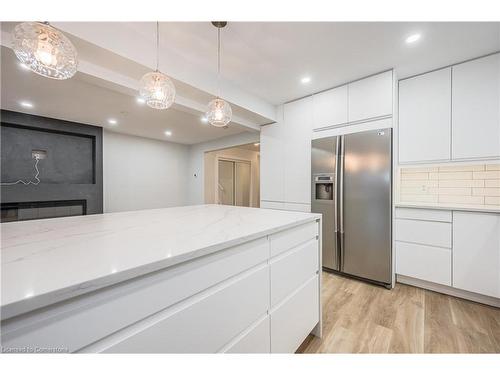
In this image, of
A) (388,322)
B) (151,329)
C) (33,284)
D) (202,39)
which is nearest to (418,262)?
(388,322)

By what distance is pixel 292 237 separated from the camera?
4.01 ft

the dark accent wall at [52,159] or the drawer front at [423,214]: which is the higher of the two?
the dark accent wall at [52,159]

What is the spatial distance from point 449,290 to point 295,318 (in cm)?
197

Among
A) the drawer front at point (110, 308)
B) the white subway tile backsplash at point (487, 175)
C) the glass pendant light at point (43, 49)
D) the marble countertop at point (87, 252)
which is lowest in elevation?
the drawer front at point (110, 308)

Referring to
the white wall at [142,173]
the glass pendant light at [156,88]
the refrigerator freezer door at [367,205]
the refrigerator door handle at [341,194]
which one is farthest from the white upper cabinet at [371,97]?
the white wall at [142,173]

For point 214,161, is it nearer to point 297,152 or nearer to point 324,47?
point 297,152

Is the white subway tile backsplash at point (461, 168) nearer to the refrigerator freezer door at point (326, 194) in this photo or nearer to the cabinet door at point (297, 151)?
the refrigerator freezer door at point (326, 194)

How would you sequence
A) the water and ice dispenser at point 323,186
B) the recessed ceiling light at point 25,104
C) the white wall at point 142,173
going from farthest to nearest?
the white wall at point 142,173 < the recessed ceiling light at point 25,104 < the water and ice dispenser at point 323,186

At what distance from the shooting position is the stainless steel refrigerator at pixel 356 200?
2.21 meters

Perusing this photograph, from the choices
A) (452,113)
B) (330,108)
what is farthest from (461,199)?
(330,108)

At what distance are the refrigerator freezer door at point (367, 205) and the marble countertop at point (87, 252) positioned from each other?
5.50 ft

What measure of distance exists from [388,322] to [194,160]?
205 inches

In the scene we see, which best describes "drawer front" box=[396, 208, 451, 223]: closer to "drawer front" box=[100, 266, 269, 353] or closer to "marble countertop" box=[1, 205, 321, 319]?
"marble countertop" box=[1, 205, 321, 319]
